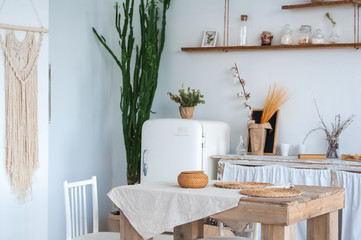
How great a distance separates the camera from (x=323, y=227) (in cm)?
298

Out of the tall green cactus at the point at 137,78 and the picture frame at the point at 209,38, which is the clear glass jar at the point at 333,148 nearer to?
the picture frame at the point at 209,38

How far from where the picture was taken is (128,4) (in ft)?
17.0

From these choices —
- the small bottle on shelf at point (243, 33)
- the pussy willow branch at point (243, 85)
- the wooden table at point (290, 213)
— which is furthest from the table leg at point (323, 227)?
the small bottle on shelf at point (243, 33)

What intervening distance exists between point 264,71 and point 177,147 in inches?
44.0

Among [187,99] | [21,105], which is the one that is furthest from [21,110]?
[187,99]

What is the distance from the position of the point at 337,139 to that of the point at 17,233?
→ 2651 millimetres

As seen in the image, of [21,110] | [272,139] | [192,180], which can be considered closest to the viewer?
[192,180]

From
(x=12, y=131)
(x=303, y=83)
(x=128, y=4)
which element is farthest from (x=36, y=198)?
(x=303, y=83)

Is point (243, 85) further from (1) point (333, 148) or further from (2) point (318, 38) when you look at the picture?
(1) point (333, 148)

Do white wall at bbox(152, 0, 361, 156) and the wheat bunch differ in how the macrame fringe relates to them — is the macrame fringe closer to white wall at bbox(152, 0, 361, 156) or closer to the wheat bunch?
white wall at bbox(152, 0, 361, 156)

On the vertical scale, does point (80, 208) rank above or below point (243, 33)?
below

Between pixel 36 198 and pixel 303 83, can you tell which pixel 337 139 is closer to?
pixel 303 83

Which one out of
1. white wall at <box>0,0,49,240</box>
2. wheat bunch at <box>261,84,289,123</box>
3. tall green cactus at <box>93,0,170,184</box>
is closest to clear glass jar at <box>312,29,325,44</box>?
wheat bunch at <box>261,84,289,123</box>

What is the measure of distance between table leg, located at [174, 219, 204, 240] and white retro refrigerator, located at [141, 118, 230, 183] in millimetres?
1279
